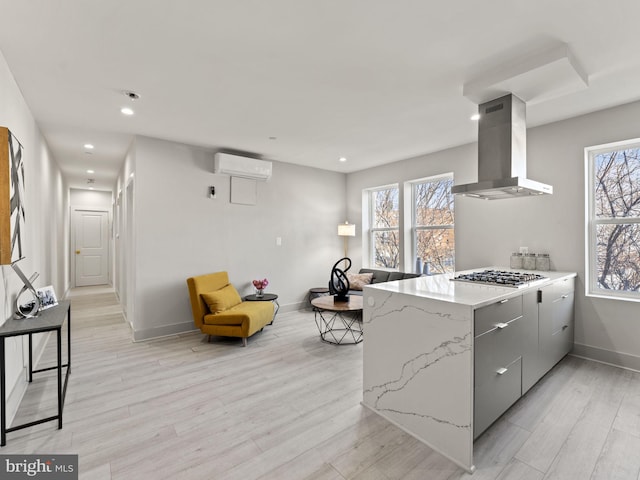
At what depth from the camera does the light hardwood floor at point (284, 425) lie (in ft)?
5.78

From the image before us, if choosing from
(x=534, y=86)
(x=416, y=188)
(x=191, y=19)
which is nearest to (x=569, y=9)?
(x=534, y=86)

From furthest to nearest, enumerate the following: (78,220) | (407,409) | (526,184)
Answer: (78,220)
(526,184)
(407,409)

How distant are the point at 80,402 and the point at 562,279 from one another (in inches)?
171

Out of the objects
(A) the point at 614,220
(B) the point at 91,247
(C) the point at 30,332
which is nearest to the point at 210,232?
(C) the point at 30,332

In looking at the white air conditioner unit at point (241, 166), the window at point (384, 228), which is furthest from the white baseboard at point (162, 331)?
the window at point (384, 228)

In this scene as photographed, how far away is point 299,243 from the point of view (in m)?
5.55

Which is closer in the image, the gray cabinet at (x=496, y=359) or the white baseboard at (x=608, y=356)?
the gray cabinet at (x=496, y=359)

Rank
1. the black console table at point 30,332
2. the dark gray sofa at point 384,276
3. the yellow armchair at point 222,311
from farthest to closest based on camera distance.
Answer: the dark gray sofa at point 384,276
the yellow armchair at point 222,311
the black console table at point 30,332

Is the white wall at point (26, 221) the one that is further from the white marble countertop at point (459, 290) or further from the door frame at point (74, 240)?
the door frame at point (74, 240)

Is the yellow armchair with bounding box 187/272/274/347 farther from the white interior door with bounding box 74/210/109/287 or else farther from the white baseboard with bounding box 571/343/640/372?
the white interior door with bounding box 74/210/109/287

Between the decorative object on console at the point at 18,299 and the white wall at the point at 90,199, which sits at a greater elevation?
the white wall at the point at 90,199

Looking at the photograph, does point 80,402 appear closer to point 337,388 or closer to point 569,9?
point 337,388

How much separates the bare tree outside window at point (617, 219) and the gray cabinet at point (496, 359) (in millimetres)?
1876

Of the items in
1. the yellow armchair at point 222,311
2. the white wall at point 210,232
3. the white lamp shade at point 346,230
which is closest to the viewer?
the yellow armchair at point 222,311
